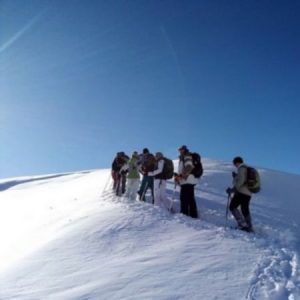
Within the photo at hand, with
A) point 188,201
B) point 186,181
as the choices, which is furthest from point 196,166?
point 188,201

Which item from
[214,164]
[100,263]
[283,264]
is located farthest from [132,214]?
[214,164]

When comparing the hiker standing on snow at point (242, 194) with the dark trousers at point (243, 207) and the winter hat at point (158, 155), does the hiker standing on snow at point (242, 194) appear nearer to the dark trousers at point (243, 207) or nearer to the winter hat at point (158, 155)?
the dark trousers at point (243, 207)

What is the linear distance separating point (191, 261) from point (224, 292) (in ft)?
4.57

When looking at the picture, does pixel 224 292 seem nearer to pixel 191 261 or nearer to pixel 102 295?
pixel 191 261

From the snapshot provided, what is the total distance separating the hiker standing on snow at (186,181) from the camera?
1147cm

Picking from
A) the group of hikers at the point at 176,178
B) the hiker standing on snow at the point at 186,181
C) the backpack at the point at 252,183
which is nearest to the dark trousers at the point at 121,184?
the group of hikers at the point at 176,178

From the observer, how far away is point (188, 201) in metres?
11.8

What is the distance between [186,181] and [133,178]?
424cm

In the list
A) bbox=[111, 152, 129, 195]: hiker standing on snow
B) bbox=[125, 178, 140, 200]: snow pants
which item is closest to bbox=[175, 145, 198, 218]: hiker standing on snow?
bbox=[125, 178, 140, 200]: snow pants

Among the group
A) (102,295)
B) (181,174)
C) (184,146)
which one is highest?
(184,146)

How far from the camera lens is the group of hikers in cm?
1051

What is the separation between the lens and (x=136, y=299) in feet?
19.5

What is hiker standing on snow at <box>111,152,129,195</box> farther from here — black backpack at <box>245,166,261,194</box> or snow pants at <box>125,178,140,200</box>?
black backpack at <box>245,166,261,194</box>

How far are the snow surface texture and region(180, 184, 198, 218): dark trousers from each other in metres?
0.60
